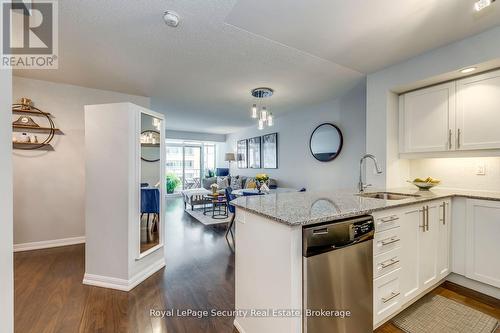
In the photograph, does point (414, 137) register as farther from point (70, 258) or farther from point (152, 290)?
point (70, 258)

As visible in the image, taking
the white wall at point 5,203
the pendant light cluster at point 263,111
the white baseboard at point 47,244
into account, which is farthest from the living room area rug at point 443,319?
the white baseboard at point 47,244

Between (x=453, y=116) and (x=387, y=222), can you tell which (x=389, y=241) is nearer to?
(x=387, y=222)

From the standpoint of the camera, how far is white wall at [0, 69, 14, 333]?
834 millimetres

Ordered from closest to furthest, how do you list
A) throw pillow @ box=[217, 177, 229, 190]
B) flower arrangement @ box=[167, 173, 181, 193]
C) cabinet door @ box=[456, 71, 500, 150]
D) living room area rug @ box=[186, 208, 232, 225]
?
1. cabinet door @ box=[456, 71, 500, 150]
2. living room area rug @ box=[186, 208, 232, 225]
3. throw pillow @ box=[217, 177, 229, 190]
4. flower arrangement @ box=[167, 173, 181, 193]

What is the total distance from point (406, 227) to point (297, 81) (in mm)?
2359

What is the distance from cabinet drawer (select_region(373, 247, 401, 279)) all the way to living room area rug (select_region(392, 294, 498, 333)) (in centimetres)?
47

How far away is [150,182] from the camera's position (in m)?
2.56

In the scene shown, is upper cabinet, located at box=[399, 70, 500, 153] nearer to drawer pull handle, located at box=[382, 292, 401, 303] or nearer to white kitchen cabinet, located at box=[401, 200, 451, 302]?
white kitchen cabinet, located at box=[401, 200, 451, 302]

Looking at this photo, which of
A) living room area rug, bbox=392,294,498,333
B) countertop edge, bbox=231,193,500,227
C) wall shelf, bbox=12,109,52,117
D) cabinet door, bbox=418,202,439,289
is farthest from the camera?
wall shelf, bbox=12,109,52,117

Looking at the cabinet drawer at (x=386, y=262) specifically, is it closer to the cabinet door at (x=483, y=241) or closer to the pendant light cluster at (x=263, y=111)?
the cabinet door at (x=483, y=241)

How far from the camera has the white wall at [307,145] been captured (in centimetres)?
373

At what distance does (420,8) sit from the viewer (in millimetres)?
1702

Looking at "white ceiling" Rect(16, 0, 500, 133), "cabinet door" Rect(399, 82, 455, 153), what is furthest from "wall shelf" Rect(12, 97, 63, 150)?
"cabinet door" Rect(399, 82, 455, 153)

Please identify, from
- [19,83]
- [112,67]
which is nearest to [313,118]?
[112,67]
